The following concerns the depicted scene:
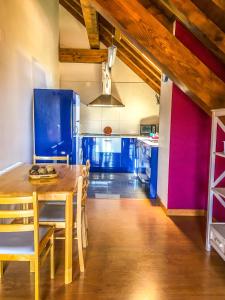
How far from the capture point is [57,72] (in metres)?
6.51

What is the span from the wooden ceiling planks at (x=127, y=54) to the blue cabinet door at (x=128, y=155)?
1525 mm

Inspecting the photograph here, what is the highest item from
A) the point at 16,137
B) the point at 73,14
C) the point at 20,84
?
the point at 73,14

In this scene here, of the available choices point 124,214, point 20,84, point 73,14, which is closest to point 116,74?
point 73,14

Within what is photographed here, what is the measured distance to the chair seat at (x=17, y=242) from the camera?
1717 millimetres

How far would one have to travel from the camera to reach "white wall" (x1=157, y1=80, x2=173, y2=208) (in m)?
3.63

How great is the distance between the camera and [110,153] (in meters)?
6.23

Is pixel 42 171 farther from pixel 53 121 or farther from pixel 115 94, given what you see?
pixel 115 94

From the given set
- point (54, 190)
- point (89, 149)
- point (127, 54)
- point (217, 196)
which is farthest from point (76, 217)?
point (127, 54)

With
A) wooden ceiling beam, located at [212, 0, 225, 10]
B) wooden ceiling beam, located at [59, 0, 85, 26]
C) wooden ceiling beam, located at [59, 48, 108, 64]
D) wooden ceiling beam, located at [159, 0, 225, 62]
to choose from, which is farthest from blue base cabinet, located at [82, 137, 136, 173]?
wooden ceiling beam, located at [212, 0, 225, 10]

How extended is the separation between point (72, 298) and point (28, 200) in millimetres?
806

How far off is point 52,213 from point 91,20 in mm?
3483

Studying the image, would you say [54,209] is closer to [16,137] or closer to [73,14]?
[16,137]

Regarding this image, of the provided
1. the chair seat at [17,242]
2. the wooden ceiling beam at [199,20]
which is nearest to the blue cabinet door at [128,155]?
the wooden ceiling beam at [199,20]

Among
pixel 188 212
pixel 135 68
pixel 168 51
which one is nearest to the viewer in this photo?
pixel 168 51
